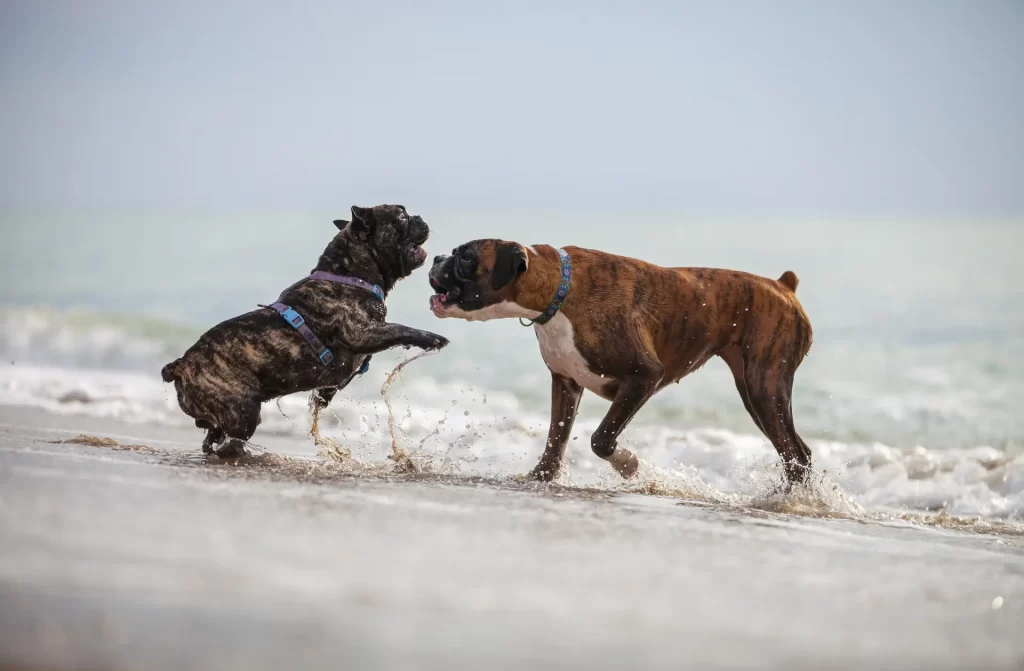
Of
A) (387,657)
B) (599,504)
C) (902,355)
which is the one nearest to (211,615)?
(387,657)

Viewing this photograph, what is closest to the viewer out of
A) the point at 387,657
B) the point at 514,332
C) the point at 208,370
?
the point at 387,657

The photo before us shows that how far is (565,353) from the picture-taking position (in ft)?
19.0

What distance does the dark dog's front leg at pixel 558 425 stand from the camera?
19.9 ft

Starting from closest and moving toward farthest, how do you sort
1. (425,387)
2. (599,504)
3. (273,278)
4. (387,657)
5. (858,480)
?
(387,657)
(599,504)
(858,480)
(425,387)
(273,278)

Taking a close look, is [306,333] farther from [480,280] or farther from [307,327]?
[480,280]

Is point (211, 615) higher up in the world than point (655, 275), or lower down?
lower down

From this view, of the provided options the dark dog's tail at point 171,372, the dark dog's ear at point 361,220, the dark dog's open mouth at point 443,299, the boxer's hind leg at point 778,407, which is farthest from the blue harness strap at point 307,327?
the boxer's hind leg at point 778,407

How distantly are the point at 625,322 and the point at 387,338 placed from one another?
1.24 meters

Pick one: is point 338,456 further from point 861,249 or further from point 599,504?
point 861,249

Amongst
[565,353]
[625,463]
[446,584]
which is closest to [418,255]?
[565,353]

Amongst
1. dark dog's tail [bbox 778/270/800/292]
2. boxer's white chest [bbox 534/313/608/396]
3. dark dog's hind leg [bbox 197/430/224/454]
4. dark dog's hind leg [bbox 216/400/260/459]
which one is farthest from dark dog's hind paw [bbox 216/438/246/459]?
dark dog's tail [bbox 778/270/800/292]

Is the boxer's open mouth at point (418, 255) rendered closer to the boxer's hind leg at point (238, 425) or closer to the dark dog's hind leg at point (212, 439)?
the boxer's hind leg at point (238, 425)

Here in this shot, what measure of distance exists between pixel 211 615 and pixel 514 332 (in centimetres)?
1476

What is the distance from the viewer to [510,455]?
9383mm
